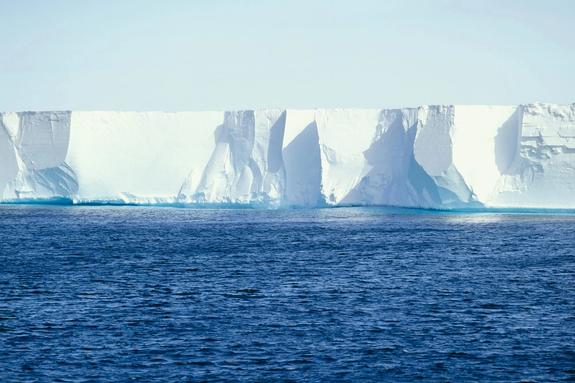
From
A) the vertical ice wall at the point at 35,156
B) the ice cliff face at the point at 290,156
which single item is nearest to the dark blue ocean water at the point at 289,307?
the ice cliff face at the point at 290,156

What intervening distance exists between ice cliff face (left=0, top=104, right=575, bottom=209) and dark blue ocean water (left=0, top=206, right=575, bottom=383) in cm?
706

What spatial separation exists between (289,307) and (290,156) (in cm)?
2892

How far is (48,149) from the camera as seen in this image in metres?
48.5

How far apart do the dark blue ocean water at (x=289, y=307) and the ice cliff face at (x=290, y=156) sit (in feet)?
23.2

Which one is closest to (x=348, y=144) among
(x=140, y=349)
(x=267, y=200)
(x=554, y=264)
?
(x=267, y=200)

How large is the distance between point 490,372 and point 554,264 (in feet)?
41.4

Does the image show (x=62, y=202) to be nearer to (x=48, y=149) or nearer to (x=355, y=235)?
(x=48, y=149)

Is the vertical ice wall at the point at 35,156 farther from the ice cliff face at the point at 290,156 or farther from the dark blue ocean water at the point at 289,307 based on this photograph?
the dark blue ocean water at the point at 289,307

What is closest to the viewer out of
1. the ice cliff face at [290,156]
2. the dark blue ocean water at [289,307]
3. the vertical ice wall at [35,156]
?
the dark blue ocean water at [289,307]

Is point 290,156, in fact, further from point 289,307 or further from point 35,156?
point 289,307

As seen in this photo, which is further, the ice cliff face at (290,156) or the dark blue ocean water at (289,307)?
the ice cliff face at (290,156)

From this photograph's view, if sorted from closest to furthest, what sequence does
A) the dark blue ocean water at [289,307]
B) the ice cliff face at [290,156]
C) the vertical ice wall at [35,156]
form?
the dark blue ocean water at [289,307] < the ice cliff face at [290,156] < the vertical ice wall at [35,156]

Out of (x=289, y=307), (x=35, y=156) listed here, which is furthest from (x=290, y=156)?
(x=289, y=307)

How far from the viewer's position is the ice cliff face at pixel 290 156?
136 ft
